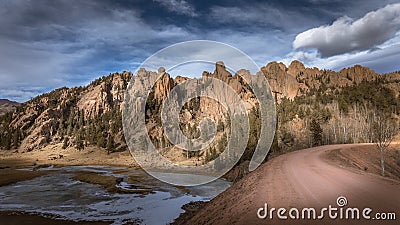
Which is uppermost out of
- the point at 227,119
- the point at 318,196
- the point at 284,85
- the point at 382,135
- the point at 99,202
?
the point at 284,85

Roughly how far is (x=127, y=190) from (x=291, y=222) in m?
35.0

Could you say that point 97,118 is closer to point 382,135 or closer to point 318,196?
point 382,135

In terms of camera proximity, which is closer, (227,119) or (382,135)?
(382,135)

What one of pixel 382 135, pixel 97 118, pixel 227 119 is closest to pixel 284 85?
pixel 227 119

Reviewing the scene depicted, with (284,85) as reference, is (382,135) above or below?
below

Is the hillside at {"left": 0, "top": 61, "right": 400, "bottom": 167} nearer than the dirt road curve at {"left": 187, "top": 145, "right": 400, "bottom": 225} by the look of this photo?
A: No

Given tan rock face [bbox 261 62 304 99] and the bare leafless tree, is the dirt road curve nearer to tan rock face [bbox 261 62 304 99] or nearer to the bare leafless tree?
the bare leafless tree

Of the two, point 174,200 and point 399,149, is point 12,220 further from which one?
point 399,149

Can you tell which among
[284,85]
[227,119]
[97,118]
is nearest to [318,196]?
[227,119]

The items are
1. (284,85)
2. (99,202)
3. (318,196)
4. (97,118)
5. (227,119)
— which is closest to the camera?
(318,196)

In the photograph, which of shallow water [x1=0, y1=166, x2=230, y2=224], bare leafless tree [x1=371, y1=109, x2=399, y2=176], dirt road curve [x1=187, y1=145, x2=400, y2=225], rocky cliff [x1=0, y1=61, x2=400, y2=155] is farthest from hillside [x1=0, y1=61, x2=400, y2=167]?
dirt road curve [x1=187, y1=145, x2=400, y2=225]

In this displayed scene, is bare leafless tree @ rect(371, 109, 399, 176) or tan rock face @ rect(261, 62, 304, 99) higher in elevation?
tan rock face @ rect(261, 62, 304, 99)

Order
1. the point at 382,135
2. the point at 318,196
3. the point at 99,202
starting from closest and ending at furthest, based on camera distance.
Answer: the point at 318,196, the point at 382,135, the point at 99,202

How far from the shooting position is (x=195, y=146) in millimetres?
105312
